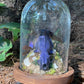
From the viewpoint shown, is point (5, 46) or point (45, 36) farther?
point (5, 46)

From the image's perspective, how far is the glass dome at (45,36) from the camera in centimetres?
133

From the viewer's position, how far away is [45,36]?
1324 mm

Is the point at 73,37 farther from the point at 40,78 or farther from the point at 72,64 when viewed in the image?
the point at 40,78

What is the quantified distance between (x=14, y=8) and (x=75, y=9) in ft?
3.52

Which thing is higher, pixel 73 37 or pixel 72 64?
pixel 73 37

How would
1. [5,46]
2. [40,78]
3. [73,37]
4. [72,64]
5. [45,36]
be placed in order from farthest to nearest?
[73,37]
[72,64]
[5,46]
[45,36]
[40,78]

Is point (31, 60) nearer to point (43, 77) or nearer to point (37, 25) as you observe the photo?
point (43, 77)

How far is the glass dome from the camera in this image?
1.33 m

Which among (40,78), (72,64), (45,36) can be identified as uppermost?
(45,36)

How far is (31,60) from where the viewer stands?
1367mm

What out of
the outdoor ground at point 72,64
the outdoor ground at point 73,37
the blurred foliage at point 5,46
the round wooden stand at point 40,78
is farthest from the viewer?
the blurred foliage at point 5,46

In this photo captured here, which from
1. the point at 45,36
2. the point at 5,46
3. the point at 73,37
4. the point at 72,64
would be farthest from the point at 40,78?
the point at 73,37

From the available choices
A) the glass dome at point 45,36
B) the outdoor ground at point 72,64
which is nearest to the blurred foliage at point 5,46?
the outdoor ground at point 72,64

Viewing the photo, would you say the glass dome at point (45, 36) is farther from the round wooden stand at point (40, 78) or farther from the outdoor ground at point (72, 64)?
the outdoor ground at point (72, 64)
